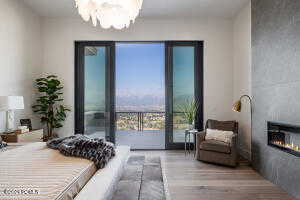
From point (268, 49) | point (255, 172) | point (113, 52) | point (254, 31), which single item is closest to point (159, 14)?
point (113, 52)

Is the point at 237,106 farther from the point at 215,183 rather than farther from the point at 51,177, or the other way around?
the point at 51,177

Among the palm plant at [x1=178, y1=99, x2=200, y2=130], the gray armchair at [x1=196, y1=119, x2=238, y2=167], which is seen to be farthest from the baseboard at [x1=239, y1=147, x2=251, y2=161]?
the palm plant at [x1=178, y1=99, x2=200, y2=130]

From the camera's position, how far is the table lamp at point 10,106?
3414 mm

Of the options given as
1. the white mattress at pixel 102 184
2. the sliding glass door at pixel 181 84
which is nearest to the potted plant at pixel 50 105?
the sliding glass door at pixel 181 84

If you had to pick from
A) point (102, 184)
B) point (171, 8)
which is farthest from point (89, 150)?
point (171, 8)

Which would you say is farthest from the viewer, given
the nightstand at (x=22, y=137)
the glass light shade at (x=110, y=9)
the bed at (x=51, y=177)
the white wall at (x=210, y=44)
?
the white wall at (x=210, y=44)

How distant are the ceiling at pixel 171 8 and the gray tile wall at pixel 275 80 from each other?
0.87m

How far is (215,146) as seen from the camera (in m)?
3.99

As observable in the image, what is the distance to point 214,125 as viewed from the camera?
15.0 feet

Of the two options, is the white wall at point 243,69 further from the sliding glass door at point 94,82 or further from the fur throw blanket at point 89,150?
the fur throw blanket at point 89,150

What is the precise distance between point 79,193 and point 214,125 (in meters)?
3.38

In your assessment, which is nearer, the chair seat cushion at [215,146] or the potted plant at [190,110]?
the chair seat cushion at [215,146]

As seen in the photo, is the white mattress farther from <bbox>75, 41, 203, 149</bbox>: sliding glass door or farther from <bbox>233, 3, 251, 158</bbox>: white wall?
<bbox>233, 3, 251, 158</bbox>: white wall

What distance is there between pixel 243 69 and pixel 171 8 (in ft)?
6.17
